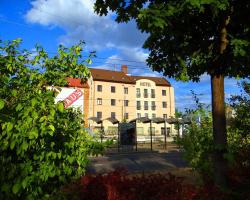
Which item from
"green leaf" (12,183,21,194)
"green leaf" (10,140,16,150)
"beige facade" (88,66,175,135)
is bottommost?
"green leaf" (12,183,21,194)

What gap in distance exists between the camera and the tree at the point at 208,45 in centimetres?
514

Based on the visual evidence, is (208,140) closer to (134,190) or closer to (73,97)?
(73,97)

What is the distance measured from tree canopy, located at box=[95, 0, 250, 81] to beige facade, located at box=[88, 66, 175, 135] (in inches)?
2392

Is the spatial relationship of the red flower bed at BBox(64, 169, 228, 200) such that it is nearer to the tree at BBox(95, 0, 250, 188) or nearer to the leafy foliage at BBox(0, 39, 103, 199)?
the leafy foliage at BBox(0, 39, 103, 199)

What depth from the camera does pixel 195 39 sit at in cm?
592

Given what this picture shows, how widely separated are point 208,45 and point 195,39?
23 centimetres

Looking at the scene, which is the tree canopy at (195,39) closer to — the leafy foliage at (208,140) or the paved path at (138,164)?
the leafy foliage at (208,140)

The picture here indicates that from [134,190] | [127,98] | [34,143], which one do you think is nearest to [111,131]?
[127,98]

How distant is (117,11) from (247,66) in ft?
6.89

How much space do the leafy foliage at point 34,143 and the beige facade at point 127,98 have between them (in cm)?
6184

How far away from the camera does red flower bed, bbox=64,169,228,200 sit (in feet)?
13.9

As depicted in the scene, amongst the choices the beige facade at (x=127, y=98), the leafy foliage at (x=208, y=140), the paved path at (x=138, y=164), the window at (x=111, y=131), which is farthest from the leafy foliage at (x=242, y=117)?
the beige facade at (x=127, y=98)

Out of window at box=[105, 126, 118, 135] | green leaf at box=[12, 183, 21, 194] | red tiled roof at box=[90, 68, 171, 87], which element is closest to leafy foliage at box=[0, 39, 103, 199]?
green leaf at box=[12, 183, 21, 194]

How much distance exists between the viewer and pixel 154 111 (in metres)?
77.9
